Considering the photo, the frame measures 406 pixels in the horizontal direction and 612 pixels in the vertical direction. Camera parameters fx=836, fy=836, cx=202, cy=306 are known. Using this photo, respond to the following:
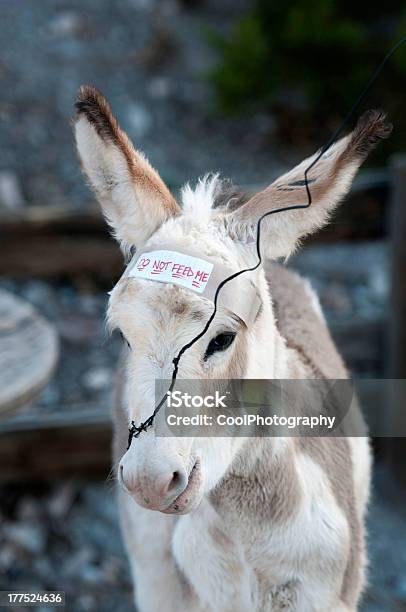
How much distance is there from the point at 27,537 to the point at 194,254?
2.62 m

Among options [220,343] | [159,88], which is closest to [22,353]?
[220,343]

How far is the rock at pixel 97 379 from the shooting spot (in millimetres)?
5320

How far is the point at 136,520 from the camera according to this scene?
10.3 feet

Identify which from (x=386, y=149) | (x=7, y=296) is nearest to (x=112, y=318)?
(x=7, y=296)

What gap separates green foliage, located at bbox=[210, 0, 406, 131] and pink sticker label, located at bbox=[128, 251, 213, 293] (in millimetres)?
5448

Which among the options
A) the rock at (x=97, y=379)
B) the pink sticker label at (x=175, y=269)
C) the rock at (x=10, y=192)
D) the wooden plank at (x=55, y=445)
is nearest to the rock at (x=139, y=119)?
the rock at (x=10, y=192)

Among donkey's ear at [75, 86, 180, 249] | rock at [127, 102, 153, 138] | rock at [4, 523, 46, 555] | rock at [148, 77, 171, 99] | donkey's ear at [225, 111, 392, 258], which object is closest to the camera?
donkey's ear at [225, 111, 392, 258]

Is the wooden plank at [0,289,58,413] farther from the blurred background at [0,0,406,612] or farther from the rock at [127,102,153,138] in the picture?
the rock at [127,102,153,138]

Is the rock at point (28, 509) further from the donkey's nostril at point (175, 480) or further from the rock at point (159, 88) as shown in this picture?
the rock at point (159, 88)

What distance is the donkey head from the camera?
2.14 metres

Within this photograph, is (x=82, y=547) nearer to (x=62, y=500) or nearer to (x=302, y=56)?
(x=62, y=500)

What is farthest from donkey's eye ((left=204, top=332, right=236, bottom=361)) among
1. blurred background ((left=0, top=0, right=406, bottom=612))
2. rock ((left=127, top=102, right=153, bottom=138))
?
rock ((left=127, top=102, right=153, bottom=138))

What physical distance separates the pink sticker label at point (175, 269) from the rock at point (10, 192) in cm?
443

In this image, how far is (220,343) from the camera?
2.25m
